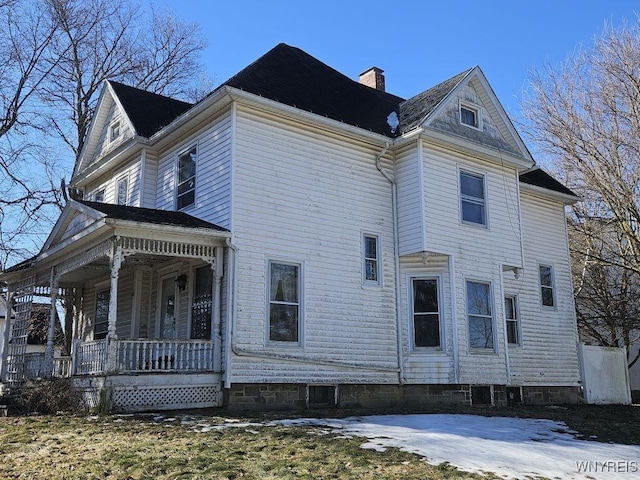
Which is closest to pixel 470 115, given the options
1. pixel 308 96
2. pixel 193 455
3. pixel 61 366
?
pixel 308 96

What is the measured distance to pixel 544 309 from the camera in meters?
18.4

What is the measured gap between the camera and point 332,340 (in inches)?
547

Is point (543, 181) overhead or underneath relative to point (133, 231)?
overhead

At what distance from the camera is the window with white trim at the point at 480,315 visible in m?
15.4

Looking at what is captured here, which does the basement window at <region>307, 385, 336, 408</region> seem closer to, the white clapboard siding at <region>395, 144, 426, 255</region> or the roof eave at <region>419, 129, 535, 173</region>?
the white clapboard siding at <region>395, 144, 426, 255</region>

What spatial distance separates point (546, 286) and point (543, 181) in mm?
3240

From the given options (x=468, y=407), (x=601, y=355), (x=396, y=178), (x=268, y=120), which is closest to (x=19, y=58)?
(x=268, y=120)

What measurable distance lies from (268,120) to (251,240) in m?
2.72

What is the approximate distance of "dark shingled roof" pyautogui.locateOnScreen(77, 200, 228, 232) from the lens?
39.2 ft

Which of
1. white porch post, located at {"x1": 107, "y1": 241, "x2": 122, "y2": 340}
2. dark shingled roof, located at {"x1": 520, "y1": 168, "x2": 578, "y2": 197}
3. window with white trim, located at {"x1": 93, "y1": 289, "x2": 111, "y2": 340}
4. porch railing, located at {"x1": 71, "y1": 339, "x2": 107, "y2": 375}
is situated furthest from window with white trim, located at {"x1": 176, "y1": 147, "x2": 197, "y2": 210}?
dark shingled roof, located at {"x1": 520, "y1": 168, "x2": 578, "y2": 197}

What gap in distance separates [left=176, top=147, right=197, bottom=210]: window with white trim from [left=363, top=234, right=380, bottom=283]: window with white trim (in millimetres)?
4106

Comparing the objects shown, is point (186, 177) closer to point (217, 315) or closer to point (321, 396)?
point (217, 315)

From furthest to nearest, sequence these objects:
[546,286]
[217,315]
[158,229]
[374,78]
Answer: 1. [374,78]
2. [546,286]
3. [217,315]
4. [158,229]

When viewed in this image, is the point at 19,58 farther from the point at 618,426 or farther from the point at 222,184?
the point at 618,426
